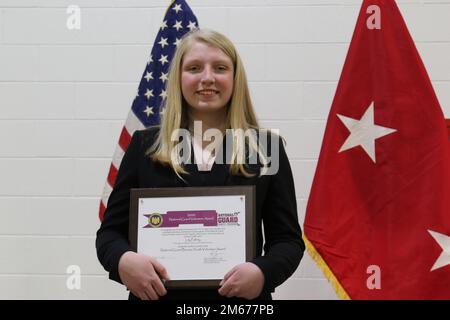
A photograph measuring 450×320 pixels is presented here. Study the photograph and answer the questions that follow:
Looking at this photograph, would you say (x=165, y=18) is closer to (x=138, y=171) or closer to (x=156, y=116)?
(x=156, y=116)

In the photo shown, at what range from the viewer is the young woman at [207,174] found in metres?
1.20

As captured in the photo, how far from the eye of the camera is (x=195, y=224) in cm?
128

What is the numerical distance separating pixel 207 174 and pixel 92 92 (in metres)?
1.29

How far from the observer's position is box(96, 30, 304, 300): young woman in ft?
3.93

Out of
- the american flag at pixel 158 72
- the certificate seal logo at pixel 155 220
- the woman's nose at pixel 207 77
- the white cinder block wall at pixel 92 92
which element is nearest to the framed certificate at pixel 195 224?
the certificate seal logo at pixel 155 220

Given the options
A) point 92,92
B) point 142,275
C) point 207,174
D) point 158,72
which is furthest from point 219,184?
point 92,92

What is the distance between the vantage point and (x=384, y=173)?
192 cm

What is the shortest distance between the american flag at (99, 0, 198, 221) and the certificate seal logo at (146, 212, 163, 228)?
0.94 meters

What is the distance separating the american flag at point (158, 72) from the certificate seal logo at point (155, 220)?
94 cm

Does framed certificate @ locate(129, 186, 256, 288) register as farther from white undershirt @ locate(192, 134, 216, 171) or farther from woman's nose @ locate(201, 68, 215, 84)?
woman's nose @ locate(201, 68, 215, 84)

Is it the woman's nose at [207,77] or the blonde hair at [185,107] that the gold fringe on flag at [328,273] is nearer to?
the blonde hair at [185,107]

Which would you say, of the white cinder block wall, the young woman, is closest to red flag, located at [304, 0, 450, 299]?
the white cinder block wall

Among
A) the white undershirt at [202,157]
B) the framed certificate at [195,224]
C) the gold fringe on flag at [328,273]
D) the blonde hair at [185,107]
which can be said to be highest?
the blonde hair at [185,107]

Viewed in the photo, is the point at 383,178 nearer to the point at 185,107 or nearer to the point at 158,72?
the point at 185,107
